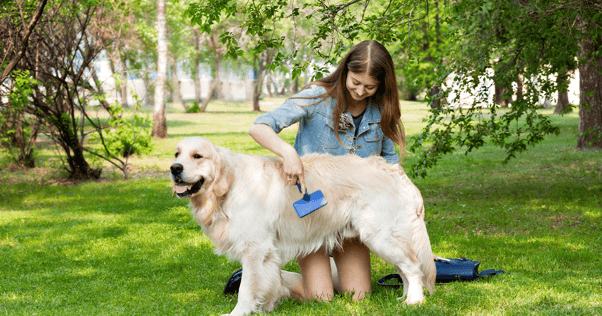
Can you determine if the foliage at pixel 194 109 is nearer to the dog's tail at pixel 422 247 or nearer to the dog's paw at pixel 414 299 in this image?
the dog's tail at pixel 422 247

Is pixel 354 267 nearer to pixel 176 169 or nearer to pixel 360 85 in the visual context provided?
pixel 360 85

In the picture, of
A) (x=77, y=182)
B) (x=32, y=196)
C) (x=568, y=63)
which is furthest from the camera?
(x=77, y=182)

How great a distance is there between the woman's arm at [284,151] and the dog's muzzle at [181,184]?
48 centimetres

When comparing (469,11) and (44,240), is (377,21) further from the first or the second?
(44,240)

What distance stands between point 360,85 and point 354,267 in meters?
1.43

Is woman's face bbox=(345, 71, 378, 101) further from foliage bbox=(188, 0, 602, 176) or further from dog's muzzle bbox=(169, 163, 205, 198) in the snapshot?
foliage bbox=(188, 0, 602, 176)

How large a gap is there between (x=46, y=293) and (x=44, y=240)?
2216 millimetres

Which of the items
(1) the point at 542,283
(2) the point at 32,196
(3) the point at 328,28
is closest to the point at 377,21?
(3) the point at 328,28

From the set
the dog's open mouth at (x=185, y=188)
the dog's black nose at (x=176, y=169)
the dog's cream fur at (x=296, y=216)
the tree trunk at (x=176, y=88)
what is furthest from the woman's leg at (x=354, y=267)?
the tree trunk at (x=176, y=88)

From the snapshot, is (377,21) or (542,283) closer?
(542,283)

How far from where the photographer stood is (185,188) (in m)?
3.33

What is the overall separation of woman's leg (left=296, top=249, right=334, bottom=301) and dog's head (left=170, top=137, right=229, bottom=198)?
101 centimetres

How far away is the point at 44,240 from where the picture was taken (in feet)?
21.5

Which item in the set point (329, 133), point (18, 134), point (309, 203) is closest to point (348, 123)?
point (329, 133)
